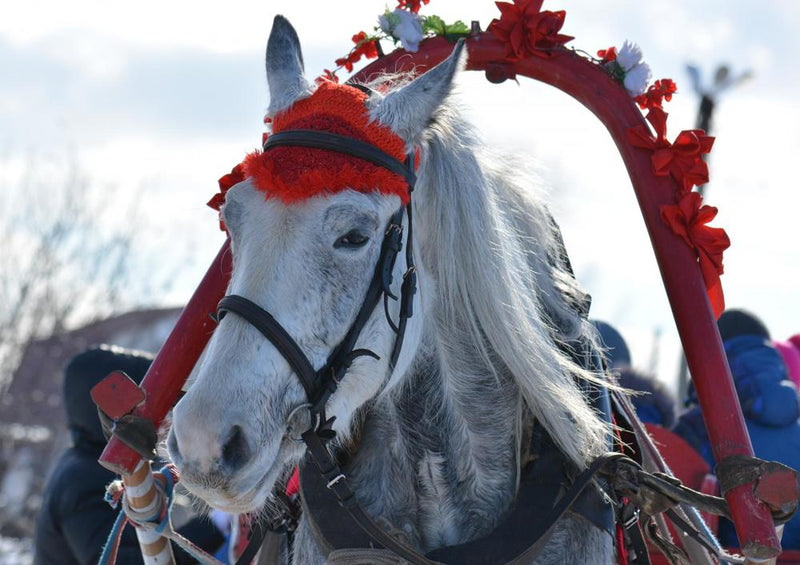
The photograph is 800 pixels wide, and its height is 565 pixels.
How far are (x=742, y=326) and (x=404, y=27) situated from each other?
271 centimetres

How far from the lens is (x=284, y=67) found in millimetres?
2527

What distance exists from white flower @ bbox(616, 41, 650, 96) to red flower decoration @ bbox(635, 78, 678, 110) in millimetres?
20

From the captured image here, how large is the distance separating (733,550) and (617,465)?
176cm

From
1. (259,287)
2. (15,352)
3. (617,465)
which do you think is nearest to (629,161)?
(617,465)

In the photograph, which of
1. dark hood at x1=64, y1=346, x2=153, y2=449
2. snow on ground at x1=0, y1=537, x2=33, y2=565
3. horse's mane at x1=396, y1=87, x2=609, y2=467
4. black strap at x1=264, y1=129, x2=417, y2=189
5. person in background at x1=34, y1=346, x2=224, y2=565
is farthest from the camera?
snow on ground at x1=0, y1=537, x2=33, y2=565

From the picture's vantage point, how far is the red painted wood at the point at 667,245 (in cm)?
234

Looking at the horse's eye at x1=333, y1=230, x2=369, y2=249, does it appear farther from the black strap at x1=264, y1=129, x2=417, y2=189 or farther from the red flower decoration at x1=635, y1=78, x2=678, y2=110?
the red flower decoration at x1=635, y1=78, x2=678, y2=110

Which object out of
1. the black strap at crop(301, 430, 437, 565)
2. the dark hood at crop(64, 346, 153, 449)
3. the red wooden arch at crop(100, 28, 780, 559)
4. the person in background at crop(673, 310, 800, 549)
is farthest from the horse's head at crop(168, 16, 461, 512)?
the dark hood at crop(64, 346, 153, 449)

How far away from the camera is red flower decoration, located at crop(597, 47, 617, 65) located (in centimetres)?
298

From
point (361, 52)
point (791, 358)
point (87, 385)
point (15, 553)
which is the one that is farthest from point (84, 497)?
point (15, 553)

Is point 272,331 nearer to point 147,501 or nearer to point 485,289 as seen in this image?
point 485,289

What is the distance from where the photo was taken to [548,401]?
2.43 metres

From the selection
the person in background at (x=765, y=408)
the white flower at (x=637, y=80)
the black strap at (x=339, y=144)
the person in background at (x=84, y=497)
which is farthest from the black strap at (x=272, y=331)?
the person in background at (x=765, y=408)

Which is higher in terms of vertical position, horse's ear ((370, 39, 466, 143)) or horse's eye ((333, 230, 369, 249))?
horse's ear ((370, 39, 466, 143))
